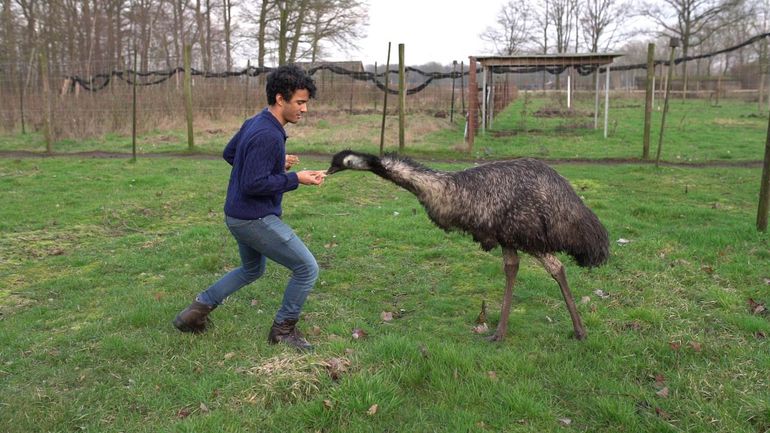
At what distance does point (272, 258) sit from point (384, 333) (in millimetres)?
1175

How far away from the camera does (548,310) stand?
17.7 feet

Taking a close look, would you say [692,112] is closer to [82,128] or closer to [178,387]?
[82,128]

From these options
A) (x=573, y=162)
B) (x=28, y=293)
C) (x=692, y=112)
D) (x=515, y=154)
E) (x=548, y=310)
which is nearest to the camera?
(x=548, y=310)

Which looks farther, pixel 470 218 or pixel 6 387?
pixel 470 218

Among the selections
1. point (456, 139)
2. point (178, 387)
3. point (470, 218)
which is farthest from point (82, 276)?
point (456, 139)

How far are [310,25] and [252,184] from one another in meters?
29.5

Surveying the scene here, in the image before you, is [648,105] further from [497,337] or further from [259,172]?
[259,172]

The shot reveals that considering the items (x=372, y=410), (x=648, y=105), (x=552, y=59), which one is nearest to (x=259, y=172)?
(x=372, y=410)

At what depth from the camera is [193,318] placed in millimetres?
4793

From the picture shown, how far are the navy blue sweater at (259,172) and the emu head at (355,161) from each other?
0.45 metres

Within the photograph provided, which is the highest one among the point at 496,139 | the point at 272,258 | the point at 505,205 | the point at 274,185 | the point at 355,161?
the point at 496,139

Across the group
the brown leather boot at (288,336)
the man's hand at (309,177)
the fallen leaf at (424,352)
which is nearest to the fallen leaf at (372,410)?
the fallen leaf at (424,352)

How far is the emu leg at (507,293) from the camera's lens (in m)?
4.78

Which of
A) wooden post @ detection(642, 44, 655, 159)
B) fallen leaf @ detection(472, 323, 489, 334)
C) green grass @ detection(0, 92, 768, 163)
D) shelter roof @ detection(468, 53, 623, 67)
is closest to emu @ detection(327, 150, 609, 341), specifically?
fallen leaf @ detection(472, 323, 489, 334)
